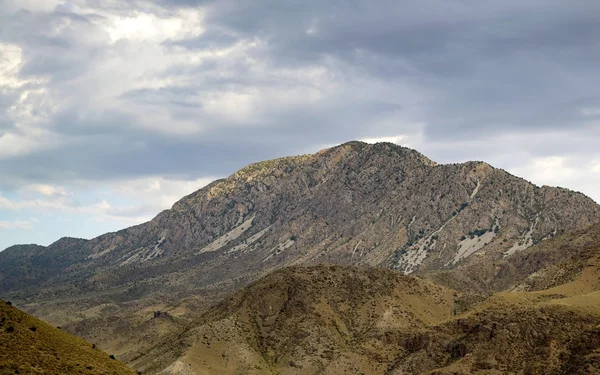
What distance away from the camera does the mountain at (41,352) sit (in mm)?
72500

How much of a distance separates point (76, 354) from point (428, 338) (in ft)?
370

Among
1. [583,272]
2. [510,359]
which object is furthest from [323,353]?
[583,272]

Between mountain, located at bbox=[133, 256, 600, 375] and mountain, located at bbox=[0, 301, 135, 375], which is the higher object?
mountain, located at bbox=[0, 301, 135, 375]

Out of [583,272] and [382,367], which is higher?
[583,272]

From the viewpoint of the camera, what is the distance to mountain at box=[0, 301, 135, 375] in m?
72.5

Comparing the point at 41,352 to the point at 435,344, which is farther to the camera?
the point at 435,344

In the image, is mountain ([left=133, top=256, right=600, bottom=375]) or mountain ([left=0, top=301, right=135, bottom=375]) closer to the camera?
mountain ([left=0, top=301, right=135, bottom=375])

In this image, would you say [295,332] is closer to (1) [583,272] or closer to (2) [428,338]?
(2) [428,338]

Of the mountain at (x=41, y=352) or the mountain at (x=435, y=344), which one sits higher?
the mountain at (x=41, y=352)

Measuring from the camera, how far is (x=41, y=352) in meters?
78.0

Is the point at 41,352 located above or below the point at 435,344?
above

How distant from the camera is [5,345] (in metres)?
75.2

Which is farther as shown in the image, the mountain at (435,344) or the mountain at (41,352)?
the mountain at (435,344)

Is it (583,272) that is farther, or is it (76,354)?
(583,272)
